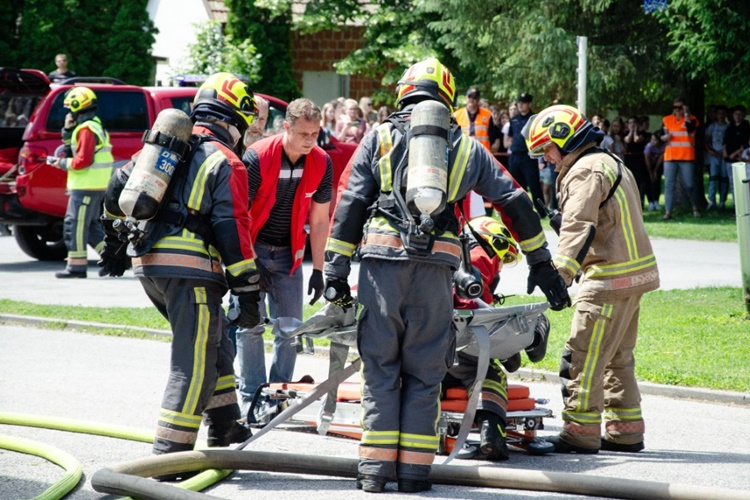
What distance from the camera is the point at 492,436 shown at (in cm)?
645

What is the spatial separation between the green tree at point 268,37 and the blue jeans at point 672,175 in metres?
11.4

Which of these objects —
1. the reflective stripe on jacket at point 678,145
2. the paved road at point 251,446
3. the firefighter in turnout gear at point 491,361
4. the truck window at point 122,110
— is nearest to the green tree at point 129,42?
the reflective stripe on jacket at point 678,145

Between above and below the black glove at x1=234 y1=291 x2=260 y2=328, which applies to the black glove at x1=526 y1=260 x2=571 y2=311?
above

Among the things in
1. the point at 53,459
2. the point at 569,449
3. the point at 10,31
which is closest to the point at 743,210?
the point at 569,449

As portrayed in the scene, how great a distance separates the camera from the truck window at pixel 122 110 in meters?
15.5

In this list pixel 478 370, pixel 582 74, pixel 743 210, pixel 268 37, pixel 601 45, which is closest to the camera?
pixel 478 370

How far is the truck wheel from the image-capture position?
16.2m

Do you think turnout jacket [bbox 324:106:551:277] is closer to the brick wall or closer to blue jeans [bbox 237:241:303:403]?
blue jeans [bbox 237:241:303:403]

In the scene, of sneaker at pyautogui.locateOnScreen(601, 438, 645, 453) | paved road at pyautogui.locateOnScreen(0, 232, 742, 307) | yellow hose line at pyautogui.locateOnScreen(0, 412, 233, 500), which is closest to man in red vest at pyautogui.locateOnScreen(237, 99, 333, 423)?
yellow hose line at pyautogui.locateOnScreen(0, 412, 233, 500)

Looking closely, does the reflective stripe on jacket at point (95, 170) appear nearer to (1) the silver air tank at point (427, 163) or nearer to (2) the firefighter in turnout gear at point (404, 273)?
(2) the firefighter in turnout gear at point (404, 273)

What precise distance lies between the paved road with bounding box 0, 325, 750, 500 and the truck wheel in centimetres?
618

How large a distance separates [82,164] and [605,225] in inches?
335

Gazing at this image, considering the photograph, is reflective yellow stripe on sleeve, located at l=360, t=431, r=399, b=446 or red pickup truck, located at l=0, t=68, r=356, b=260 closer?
reflective yellow stripe on sleeve, located at l=360, t=431, r=399, b=446

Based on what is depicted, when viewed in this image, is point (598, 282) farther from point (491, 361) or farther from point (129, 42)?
point (129, 42)
